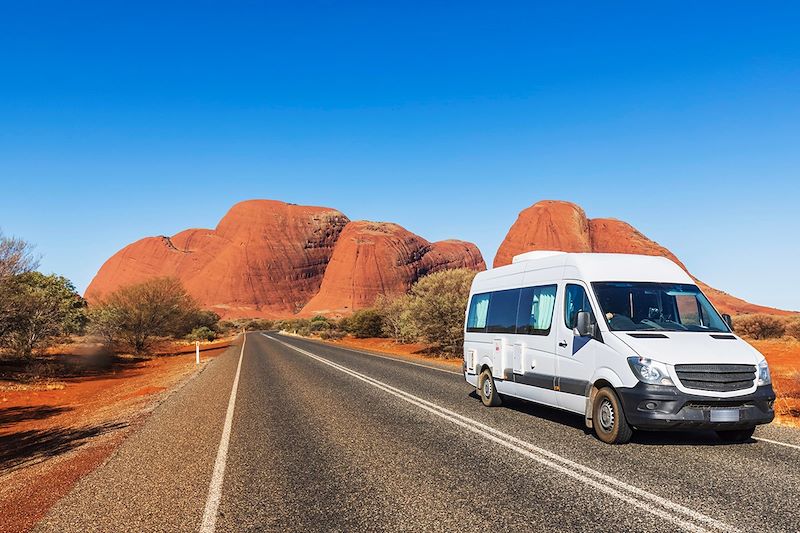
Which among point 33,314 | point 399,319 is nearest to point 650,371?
point 33,314

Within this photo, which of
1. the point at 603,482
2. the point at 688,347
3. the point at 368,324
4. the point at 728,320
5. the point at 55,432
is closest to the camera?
the point at 603,482

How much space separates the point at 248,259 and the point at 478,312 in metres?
139

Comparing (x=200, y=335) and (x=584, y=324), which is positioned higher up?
(x=584, y=324)

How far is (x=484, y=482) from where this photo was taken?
5512mm

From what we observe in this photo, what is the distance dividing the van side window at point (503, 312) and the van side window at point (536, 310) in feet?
0.80

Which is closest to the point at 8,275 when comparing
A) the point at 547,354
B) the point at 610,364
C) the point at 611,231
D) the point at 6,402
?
the point at 6,402

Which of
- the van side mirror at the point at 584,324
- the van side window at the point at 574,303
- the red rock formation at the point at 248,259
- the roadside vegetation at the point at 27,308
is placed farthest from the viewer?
the red rock formation at the point at 248,259

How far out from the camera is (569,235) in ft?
335

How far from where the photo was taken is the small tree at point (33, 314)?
68.9 feet

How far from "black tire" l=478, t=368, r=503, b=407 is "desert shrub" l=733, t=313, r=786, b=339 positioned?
38184 mm

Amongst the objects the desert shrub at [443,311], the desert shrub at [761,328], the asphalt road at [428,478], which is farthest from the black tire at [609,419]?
the desert shrub at [761,328]

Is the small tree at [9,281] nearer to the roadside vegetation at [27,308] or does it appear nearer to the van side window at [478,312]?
the roadside vegetation at [27,308]

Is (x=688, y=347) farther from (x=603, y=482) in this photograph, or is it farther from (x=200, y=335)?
(x=200, y=335)

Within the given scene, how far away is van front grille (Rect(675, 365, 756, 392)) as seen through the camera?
657 cm
